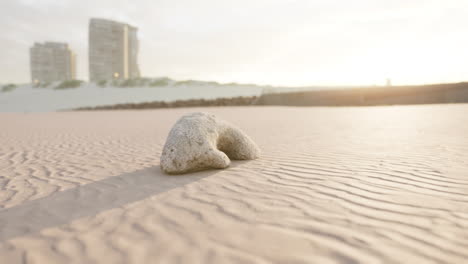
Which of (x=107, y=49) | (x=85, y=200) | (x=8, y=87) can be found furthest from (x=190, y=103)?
(x=107, y=49)

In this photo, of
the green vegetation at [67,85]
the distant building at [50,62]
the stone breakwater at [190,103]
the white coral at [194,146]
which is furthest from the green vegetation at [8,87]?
the white coral at [194,146]

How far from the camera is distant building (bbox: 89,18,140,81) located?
152ft

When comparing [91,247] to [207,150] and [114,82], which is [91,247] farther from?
[114,82]

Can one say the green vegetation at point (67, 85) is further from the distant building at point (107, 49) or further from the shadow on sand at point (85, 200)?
the shadow on sand at point (85, 200)

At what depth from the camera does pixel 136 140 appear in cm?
696

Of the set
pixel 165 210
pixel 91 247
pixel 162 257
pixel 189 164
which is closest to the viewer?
pixel 162 257

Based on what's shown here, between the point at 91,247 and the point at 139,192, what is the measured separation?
1.11 meters

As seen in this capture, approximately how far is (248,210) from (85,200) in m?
1.69

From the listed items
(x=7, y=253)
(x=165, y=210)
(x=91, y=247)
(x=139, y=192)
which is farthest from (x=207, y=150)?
(x=7, y=253)

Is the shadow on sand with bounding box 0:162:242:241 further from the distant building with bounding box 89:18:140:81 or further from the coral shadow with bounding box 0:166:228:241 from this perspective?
the distant building with bounding box 89:18:140:81

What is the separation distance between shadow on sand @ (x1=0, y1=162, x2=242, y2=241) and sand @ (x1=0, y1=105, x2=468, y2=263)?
0.5 inches

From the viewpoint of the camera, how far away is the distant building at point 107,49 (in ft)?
152

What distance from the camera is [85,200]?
291cm

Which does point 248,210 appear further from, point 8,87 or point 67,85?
point 8,87
